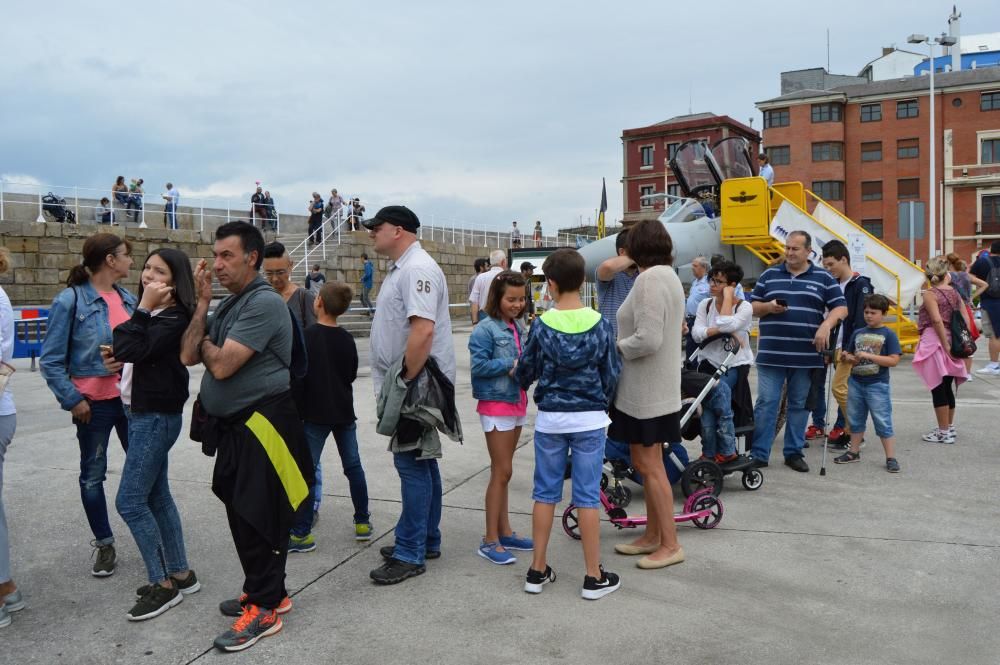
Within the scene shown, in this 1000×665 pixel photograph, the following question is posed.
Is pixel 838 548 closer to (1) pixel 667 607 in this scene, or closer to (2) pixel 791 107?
(1) pixel 667 607

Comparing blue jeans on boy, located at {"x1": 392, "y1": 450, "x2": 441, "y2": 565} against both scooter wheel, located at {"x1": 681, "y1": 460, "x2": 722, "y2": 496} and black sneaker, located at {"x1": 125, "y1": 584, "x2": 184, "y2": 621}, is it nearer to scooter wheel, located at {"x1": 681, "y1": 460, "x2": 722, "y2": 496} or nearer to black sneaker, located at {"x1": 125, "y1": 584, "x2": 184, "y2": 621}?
→ black sneaker, located at {"x1": 125, "y1": 584, "x2": 184, "y2": 621}

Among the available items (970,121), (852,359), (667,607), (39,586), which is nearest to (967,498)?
(852,359)

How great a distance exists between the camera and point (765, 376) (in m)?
6.23

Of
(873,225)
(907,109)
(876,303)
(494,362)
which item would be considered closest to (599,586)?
(494,362)

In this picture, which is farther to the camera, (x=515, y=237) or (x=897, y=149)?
(x=897, y=149)

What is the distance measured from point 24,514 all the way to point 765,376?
5373 millimetres

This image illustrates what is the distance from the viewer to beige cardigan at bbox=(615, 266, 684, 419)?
13.4 ft

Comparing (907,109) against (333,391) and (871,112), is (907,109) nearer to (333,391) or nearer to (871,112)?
(871,112)

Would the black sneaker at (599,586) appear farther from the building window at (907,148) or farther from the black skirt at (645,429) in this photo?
the building window at (907,148)

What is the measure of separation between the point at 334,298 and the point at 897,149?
6145cm

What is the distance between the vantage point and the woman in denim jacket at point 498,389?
434cm

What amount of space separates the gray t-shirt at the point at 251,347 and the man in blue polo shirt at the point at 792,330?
3976 millimetres

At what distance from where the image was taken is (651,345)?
4.05 m

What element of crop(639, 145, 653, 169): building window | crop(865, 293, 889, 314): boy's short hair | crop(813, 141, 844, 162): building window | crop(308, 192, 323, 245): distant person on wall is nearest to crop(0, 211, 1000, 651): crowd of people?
crop(865, 293, 889, 314): boy's short hair
